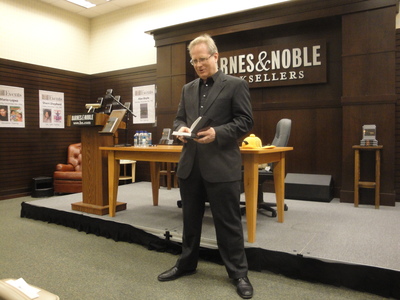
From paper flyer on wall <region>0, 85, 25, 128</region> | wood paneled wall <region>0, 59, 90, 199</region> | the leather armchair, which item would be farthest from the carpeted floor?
paper flyer on wall <region>0, 85, 25, 128</region>

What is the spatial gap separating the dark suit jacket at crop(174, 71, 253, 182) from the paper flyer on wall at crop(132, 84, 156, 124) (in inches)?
176

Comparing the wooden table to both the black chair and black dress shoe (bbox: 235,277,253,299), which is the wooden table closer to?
the black chair

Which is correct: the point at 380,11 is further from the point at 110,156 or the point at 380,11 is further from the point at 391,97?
the point at 110,156

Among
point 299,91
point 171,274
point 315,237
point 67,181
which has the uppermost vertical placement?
point 299,91

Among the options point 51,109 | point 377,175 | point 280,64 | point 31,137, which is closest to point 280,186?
point 377,175

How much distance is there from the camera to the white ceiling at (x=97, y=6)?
6.70m

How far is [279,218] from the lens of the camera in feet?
11.2

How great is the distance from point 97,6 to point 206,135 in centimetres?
616

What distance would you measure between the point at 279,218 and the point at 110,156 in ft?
6.46

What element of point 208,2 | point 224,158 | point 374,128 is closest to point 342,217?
point 374,128

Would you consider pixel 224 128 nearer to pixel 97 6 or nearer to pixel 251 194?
pixel 251 194

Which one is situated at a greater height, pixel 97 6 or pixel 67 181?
pixel 97 6

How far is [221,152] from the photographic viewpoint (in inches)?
84.4

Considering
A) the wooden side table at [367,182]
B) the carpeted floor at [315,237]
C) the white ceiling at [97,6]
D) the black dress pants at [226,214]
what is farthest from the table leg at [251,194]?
the white ceiling at [97,6]
